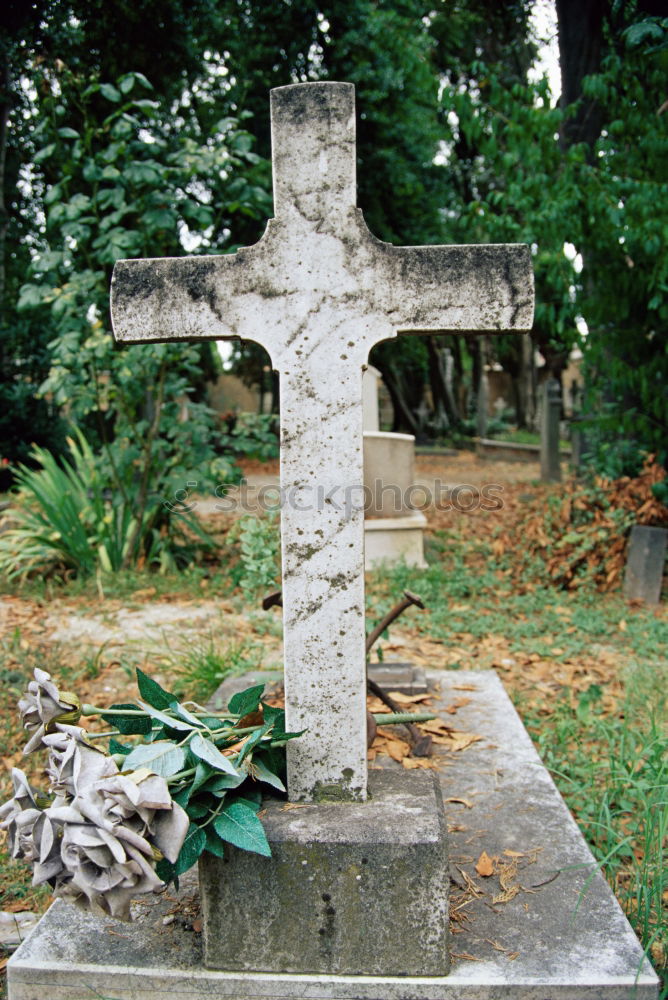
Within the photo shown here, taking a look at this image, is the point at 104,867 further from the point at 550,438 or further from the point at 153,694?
the point at 550,438

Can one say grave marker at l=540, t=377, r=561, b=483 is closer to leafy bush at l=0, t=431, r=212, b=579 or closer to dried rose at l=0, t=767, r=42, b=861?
leafy bush at l=0, t=431, r=212, b=579

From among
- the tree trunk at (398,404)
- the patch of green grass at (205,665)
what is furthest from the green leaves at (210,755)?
the tree trunk at (398,404)

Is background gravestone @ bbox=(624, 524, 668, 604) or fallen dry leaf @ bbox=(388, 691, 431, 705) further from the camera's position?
background gravestone @ bbox=(624, 524, 668, 604)

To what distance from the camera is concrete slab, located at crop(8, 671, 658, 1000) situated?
5.99ft

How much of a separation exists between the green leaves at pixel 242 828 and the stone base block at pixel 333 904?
8cm

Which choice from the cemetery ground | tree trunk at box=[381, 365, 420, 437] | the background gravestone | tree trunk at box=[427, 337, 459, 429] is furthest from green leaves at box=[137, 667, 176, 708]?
tree trunk at box=[427, 337, 459, 429]

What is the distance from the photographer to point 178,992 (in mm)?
1871

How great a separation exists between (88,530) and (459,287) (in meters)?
5.38

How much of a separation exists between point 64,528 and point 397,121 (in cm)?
1031

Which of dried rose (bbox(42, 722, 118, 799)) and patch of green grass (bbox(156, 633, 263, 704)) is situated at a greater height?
dried rose (bbox(42, 722, 118, 799))

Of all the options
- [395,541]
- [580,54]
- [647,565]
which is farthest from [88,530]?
[580,54]

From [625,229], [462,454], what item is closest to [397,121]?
[462,454]

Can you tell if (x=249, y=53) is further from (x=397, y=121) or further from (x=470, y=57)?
(x=470, y=57)

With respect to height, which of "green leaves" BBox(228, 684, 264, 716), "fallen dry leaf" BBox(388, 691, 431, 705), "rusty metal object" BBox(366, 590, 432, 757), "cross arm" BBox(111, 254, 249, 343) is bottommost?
"fallen dry leaf" BBox(388, 691, 431, 705)
